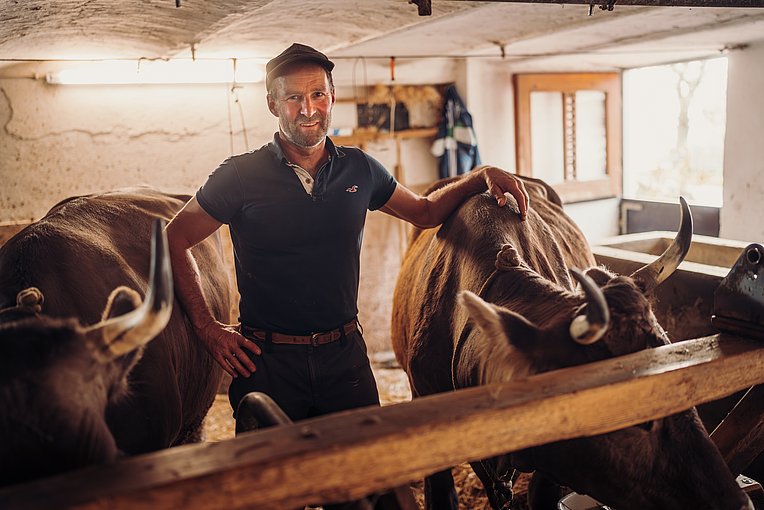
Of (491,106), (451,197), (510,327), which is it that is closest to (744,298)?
(510,327)

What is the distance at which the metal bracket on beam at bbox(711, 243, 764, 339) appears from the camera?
2258 millimetres

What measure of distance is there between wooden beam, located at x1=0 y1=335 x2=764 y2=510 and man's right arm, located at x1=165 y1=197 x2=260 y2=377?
1490 millimetres

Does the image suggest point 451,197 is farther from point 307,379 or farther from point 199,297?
point 199,297

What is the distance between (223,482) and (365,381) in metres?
1.96

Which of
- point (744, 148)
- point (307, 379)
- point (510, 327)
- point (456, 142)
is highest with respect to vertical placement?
point (510, 327)

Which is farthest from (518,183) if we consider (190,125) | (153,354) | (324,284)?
(190,125)

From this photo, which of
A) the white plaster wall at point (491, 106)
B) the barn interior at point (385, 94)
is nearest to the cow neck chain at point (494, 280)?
the barn interior at point (385, 94)

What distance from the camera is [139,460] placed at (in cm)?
150

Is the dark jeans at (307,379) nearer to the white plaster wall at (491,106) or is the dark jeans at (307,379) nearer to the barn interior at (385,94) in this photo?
the barn interior at (385,94)

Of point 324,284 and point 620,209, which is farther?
point 620,209

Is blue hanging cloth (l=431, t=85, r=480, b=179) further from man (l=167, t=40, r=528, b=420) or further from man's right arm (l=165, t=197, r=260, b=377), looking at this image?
man's right arm (l=165, t=197, r=260, b=377)

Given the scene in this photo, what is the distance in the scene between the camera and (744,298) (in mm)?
2316

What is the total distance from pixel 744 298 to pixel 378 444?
1456mm

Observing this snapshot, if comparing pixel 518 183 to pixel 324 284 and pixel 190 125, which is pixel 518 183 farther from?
pixel 190 125
